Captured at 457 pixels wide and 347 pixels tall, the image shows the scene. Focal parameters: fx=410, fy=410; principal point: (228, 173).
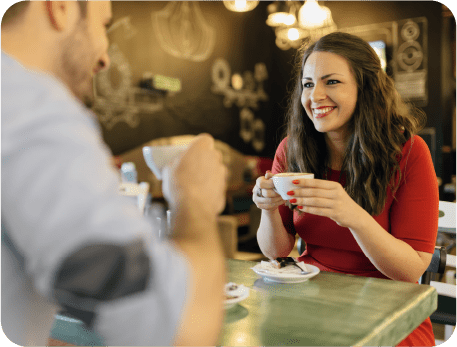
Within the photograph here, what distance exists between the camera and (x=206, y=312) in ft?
1.51

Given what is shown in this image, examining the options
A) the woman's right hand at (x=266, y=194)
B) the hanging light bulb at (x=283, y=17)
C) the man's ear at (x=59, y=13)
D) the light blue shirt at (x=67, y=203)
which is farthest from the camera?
the hanging light bulb at (x=283, y=17)

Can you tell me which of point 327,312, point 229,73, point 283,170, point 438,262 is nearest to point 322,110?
point 283,170

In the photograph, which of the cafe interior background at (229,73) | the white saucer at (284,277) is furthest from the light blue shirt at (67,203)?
the cafe interior background at (229,73)

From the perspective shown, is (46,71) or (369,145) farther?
(369,145)

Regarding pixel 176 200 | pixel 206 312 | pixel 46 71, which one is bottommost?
pixel 206 312

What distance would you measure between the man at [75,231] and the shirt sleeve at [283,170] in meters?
1.26

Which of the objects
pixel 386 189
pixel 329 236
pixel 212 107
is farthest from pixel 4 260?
pixel 212 107

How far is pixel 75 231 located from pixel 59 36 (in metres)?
0.26

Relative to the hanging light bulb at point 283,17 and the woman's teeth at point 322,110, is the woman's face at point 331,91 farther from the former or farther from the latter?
the hanging light bulb at point 283,17

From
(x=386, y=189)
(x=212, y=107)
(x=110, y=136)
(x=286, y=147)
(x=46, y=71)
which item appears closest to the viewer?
(x=46, y=71)

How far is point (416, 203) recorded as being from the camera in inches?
57.1

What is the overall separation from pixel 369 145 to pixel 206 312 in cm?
129

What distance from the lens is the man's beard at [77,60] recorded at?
51cm

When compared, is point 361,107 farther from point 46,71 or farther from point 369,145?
point 46,71
